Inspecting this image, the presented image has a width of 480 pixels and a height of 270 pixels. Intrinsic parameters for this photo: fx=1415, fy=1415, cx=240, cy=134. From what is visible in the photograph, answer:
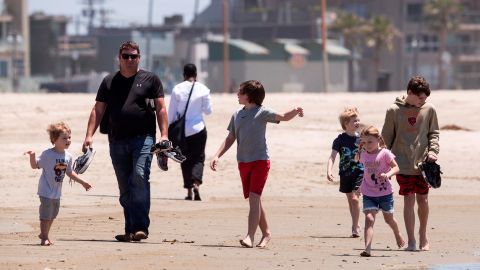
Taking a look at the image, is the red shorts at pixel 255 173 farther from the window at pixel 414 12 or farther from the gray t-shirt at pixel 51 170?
the window at pixel 414 12

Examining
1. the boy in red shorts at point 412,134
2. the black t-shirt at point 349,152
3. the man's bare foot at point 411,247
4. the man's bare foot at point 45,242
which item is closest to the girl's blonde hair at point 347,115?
the black t-shirt at point 349,152

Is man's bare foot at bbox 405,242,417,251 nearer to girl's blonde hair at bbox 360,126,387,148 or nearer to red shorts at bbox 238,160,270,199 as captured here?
girl's blonde hair at bbox 360,126,387,148

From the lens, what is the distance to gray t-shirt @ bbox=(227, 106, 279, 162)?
11375 mm

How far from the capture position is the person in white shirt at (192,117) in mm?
16031

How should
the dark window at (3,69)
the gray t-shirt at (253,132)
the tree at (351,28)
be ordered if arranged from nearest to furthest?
the gray t-shirt at (253,132)
the dark window at (3,69)
the tree at (351,28)

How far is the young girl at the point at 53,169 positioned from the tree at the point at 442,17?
283 feet

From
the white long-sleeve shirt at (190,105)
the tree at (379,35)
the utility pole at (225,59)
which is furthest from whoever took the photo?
the tree at (379,35)

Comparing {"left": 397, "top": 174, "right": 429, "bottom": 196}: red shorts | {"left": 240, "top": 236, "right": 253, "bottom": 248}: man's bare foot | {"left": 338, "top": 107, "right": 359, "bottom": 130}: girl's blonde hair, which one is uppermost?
{"left": 338, "top": 107, "right": 359, "bottom": 130}: girl's blonde hair

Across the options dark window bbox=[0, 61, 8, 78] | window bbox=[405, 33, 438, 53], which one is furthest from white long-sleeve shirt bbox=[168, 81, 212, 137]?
window bbox=[405, 33, 438, 53]

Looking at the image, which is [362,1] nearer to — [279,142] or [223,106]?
[223,106]

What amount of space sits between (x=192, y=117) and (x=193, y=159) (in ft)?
1.74

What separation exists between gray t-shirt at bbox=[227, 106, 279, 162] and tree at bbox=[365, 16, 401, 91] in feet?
281

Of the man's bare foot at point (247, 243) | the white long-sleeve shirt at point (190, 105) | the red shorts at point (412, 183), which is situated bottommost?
the man's bare foot at point (247, 243)

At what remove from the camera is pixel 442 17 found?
97.6 meters
